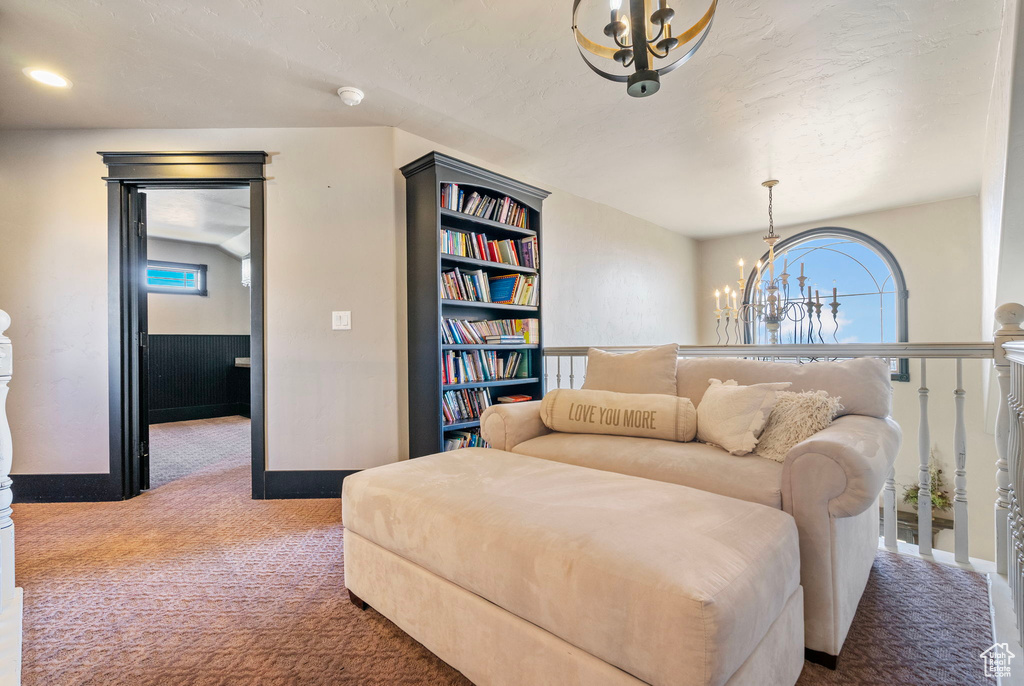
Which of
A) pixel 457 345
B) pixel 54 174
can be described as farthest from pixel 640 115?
pixel 54 174

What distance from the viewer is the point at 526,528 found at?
3.76 ft

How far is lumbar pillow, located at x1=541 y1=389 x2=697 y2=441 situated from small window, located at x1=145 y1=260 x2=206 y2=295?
6353 millimetres

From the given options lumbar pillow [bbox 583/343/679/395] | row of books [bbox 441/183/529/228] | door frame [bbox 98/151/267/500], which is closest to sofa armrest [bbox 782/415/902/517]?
lumbar pillow [bbox 583/343/679/395]

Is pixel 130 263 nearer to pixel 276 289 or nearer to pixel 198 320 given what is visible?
pixel 276 289

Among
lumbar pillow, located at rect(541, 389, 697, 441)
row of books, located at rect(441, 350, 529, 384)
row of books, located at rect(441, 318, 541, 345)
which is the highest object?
row of books, located at rect(441, 318, 541, 345)

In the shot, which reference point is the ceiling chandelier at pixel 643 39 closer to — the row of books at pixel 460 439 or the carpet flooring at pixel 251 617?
the carpet flooring at pixel 251 617

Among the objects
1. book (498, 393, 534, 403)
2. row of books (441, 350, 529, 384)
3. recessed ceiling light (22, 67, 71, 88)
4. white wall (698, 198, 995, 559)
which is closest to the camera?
recessed ceiling light (22, 67, 71, 88)

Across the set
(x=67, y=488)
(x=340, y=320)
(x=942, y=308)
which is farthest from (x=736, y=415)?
(x=942, y=308)

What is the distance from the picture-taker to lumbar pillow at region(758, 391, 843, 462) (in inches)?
66.7

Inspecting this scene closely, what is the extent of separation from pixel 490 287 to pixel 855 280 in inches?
193

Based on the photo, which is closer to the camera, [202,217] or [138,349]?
[138,349]

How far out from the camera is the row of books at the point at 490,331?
10.3 ft

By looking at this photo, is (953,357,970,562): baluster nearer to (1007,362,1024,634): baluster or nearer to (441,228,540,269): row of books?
(1007,362,1024,634): baluster

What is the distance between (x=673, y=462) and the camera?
176 centimetres
